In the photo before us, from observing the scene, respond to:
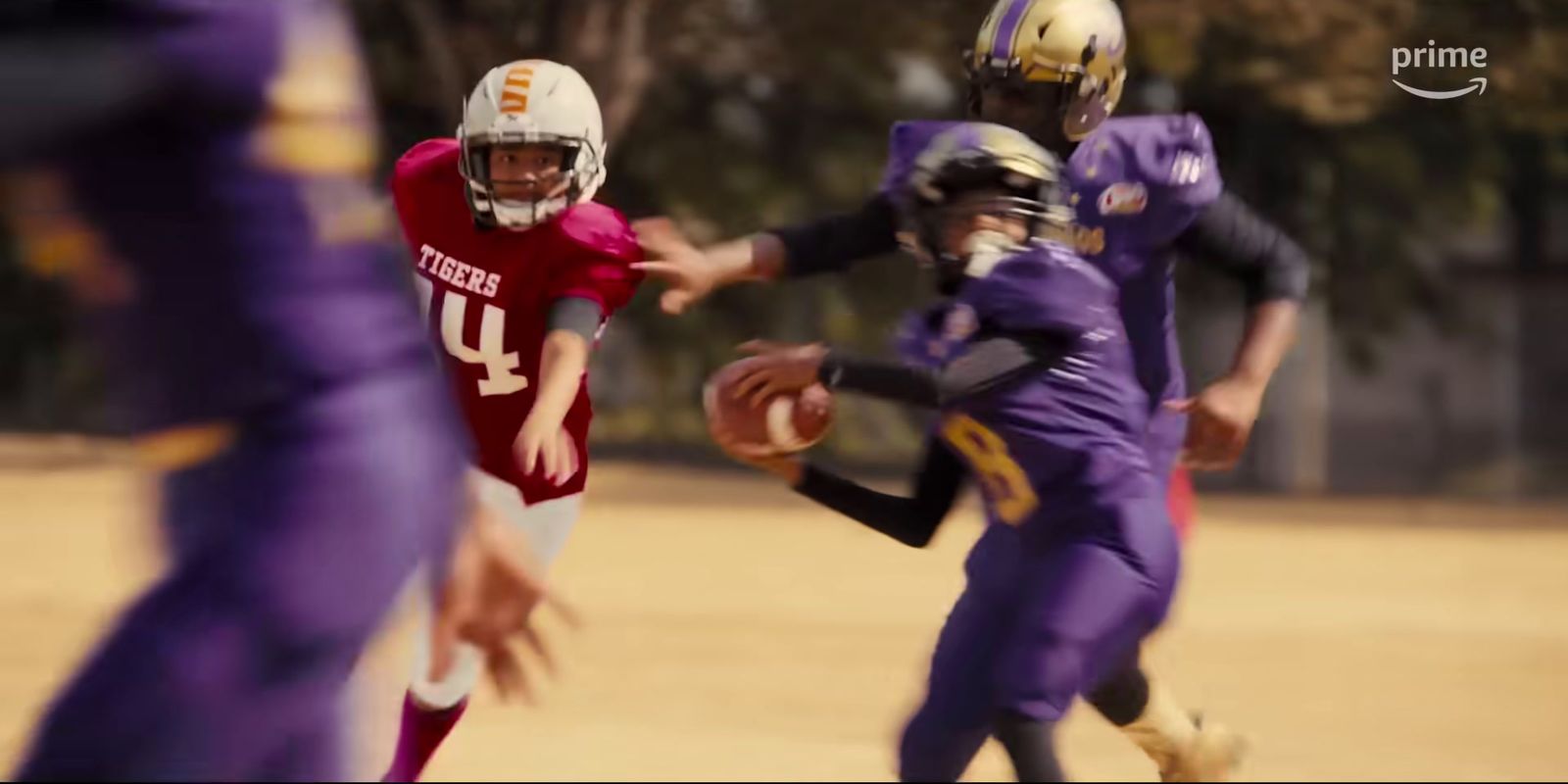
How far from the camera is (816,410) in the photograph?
209 inches

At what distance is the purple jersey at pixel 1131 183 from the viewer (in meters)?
5.60

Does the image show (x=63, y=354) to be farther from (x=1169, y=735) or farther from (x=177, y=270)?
(x=177, y=270)

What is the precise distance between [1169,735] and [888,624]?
6.39 metres

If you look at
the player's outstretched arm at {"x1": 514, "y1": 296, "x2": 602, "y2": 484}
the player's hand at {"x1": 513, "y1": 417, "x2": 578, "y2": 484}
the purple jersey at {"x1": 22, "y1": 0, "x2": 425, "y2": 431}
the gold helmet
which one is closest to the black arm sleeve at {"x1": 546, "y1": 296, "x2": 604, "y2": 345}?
the player's outstretched arm at {"x1": 514, "y1": 296, "x2": 602, "y2": 484}

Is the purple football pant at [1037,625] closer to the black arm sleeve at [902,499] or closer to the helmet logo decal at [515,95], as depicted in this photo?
the black arm sleeve at [902,499]

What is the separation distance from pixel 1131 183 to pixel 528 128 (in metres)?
1.39

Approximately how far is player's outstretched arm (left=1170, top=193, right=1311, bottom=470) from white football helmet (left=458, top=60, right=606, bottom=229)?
140 cm

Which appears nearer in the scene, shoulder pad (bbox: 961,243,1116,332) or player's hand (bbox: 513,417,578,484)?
shoulder pad (bbox: 961,243,1116,332)

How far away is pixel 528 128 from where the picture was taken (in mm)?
5855

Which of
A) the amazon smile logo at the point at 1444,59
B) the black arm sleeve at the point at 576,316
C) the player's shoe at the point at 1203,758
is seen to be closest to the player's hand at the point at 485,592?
the black arm sleeve at the point at 576,316

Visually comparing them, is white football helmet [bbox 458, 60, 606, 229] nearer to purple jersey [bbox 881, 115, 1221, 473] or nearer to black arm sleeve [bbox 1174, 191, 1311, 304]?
purple jersey [bbox 881, 115, 1221, 473]

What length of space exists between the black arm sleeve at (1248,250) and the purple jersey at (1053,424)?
405 millimetres

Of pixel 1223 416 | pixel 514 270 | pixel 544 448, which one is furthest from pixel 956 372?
pixel 514 270

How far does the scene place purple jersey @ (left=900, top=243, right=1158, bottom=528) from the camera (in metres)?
5.17
